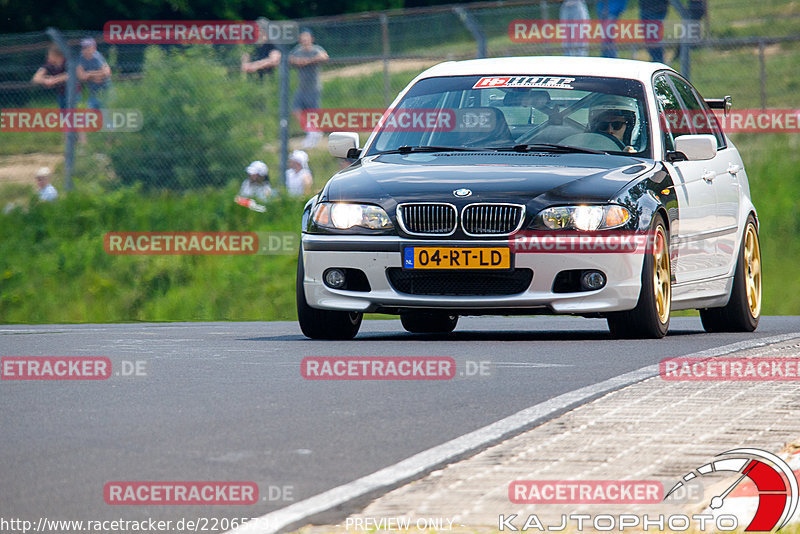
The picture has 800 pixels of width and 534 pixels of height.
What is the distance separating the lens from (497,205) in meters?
9.30

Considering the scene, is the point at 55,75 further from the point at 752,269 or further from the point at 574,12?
the point at 752,269

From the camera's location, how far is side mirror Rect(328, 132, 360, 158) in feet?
35.4

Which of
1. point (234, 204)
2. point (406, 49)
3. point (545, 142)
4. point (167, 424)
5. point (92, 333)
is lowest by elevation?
point (167, 424)

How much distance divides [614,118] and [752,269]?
5.90 feet

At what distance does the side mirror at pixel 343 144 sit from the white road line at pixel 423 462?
3.62 meters

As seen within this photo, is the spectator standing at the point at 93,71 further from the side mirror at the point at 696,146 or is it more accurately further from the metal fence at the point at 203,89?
the side mirror at the point at 696,146

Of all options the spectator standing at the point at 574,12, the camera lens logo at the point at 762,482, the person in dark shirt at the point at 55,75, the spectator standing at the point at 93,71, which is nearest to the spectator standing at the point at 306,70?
the spectator standing at the point at 93,71

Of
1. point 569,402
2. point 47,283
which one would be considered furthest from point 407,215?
point 47,283

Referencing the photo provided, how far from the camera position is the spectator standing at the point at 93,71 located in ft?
68.9

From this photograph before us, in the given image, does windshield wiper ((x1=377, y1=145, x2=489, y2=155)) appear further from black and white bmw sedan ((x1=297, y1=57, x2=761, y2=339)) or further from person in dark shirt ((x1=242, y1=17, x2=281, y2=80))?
person in dark shirt ((x1=242, y1=17, x2=281, y2=80))

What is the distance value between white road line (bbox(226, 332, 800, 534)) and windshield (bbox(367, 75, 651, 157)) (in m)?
2.92

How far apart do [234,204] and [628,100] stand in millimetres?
11024

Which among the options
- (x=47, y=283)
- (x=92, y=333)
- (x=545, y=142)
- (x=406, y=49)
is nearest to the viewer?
(x=545, y=142)

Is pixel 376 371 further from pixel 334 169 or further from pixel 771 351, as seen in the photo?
pixel 334 169
